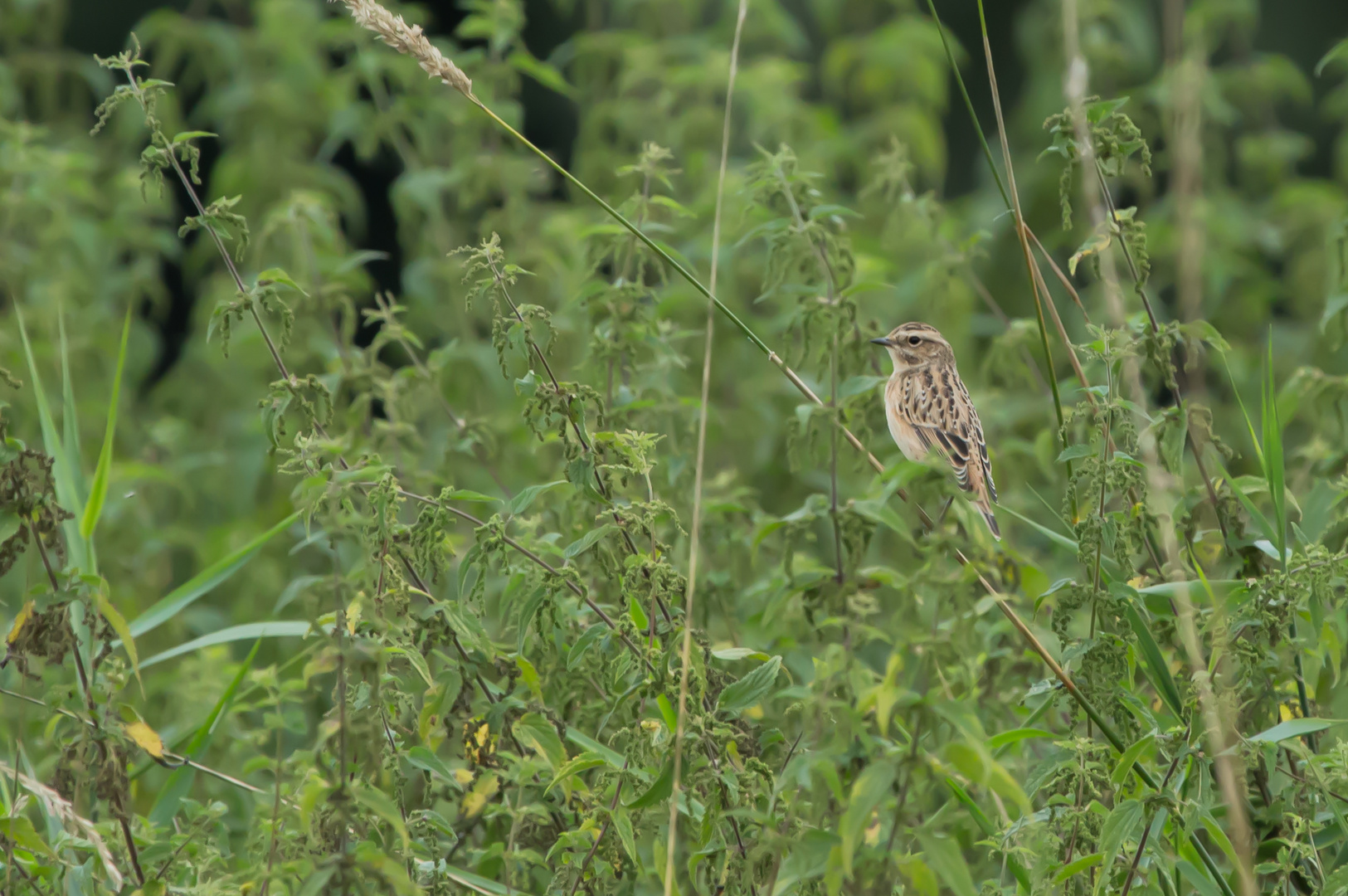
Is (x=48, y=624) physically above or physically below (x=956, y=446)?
above

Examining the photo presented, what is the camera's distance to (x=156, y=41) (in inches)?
330

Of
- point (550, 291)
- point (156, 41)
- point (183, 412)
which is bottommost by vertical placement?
point (183, 412)

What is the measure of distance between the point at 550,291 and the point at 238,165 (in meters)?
2.22

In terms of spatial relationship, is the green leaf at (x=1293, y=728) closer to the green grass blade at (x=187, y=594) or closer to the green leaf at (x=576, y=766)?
the green leaf at (x=576, y=766)

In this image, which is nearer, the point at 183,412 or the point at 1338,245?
the point at 1338,245

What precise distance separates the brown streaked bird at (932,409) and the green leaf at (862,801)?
3.14 meters

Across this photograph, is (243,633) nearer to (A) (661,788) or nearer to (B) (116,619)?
(B) (116,619)

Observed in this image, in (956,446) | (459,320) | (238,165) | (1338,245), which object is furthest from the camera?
(238,165)

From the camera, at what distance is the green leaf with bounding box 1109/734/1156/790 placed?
245 centimetres

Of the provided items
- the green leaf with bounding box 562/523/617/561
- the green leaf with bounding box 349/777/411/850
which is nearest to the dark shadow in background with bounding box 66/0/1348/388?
the green leaf with bounding box 562/523/617/561

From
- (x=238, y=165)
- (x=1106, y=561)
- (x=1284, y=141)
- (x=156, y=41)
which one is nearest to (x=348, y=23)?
(x=238, y=165)

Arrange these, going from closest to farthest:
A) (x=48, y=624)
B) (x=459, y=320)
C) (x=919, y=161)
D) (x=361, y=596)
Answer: (x=361, y=596) < (x=48, y=624) < (x=459, y=320) < (x=919, y=161)

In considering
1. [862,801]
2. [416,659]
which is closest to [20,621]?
[416,659]

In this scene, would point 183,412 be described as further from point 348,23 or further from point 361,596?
point 361,596
